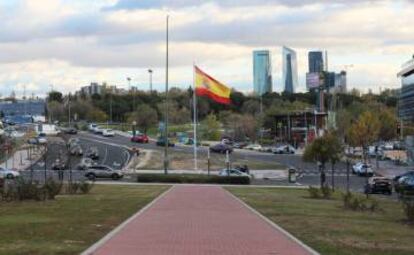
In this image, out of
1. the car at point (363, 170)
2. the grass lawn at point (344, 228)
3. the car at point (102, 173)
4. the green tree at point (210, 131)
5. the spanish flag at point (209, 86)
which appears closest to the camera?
the grass lawn at point (344, 228)

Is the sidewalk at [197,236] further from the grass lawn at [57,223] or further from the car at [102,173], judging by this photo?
the car at [102,173]

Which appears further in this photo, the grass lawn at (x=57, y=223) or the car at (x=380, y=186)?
the car at (x=380, y=186)

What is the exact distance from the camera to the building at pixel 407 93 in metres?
104

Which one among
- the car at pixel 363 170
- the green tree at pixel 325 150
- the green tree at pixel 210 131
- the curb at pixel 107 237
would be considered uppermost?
the green tree at pixel 210 131

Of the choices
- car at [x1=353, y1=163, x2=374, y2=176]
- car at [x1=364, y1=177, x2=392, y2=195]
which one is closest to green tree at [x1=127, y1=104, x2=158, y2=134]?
car at [x1=353, y1=163, x2=374, y2=176]

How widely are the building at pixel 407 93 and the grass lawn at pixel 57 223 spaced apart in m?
78.3

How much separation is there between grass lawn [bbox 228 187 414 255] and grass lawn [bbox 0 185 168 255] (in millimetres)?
4886

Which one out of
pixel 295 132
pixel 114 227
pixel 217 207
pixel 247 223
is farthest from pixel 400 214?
pixel 295 132

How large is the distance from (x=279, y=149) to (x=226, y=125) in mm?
55706

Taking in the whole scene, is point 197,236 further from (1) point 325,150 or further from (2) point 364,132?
(2) point 364,132

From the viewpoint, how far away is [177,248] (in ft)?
48.5

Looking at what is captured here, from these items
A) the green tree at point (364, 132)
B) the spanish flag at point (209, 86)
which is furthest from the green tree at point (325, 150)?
the green tree at point (364, 132)

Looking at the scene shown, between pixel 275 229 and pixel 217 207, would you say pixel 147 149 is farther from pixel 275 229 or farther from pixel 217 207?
pixel 275 229

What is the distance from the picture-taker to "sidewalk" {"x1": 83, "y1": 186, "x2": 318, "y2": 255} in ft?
47.8
